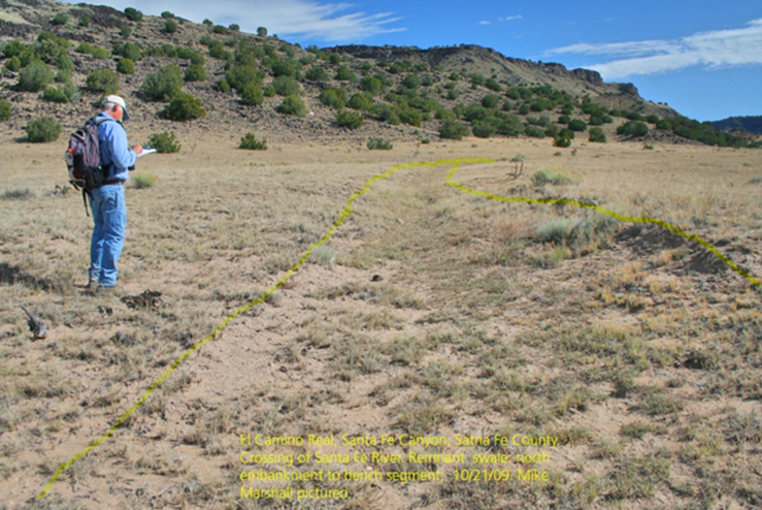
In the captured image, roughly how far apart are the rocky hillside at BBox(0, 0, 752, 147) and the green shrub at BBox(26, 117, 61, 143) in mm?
2784

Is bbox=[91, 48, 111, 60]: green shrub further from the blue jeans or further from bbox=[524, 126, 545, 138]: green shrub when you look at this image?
the blue jeans

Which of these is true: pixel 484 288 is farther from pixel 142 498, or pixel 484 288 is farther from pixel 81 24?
pixel 81 24

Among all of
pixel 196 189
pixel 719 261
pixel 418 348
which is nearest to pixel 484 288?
pixel 418 348

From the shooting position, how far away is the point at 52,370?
513cm

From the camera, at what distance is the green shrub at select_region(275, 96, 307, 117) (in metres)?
40.8

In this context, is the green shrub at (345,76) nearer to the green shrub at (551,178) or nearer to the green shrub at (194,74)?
the green shrub at (194,74)

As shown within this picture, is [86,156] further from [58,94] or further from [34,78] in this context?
[34,78]

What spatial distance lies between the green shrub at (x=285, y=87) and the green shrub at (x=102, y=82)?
41.8 ft

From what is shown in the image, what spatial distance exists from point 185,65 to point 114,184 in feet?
148

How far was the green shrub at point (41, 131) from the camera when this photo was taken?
27.8m

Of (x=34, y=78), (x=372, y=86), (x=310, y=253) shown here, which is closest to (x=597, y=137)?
(x=372, y=86)

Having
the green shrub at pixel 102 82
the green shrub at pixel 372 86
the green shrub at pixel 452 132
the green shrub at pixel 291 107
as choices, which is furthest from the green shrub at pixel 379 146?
the green shrub at pixel 372 86

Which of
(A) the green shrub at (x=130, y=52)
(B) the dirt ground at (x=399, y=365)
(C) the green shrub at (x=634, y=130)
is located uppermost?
(A) the green shrub at (x=130, y=52)

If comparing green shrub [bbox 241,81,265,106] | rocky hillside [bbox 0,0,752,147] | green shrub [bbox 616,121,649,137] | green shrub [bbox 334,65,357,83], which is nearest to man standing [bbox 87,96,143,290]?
rocky hillside [bbox 0,0,752,147]
